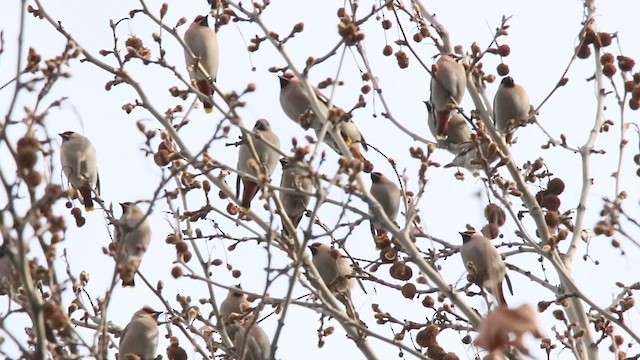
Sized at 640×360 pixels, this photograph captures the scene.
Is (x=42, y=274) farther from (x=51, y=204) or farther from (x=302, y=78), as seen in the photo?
(x=302, y=78)

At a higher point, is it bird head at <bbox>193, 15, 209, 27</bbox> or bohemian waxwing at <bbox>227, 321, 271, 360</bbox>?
bird head at <bbox>193, 15, 209, 27</bbox>

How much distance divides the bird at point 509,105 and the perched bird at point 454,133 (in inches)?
10.4

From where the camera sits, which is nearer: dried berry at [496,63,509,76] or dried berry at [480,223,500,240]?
dried berry at [480,223,500,240]

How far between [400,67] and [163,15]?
3.92 feet

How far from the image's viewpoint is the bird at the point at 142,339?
4977mm

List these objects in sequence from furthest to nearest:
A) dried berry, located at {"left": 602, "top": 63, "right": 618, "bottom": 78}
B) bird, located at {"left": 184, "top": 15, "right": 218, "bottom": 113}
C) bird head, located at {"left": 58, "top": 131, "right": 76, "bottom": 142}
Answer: bird head, located at {"left": 58, "top": 131, "right": 76, "bottom": 142} → bird, located at {"left": 184, "top": 15, "right": 218, "bottom": 113} → dried berry, located at {"left": 602, "top": 63, "right": 618, "bottom": 78}

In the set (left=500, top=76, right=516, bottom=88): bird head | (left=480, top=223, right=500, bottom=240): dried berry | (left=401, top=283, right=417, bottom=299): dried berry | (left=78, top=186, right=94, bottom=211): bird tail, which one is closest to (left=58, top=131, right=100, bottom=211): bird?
(left=78, top=186, right=94, bottom=211): bird tail

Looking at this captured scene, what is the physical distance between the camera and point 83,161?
18.1 ft

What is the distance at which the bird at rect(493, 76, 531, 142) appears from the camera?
5738mm

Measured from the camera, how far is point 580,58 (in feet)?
17.3

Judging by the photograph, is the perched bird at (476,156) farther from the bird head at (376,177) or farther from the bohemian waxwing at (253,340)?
the bohemian waxwing at (253,340)

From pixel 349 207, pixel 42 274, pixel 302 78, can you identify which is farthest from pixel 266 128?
pixel 42 274

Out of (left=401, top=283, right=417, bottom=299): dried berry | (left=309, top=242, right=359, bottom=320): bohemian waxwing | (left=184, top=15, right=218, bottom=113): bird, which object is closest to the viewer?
(left=401, top=283, right=417, bottom=299): dried berry

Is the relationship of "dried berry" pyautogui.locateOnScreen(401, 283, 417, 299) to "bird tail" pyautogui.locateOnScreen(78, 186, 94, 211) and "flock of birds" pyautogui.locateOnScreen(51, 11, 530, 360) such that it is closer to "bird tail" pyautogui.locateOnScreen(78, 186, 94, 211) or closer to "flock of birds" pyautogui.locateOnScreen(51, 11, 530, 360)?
"flock of birds" pyautogui.locateOnScreen(51, 11, 530, 360)
